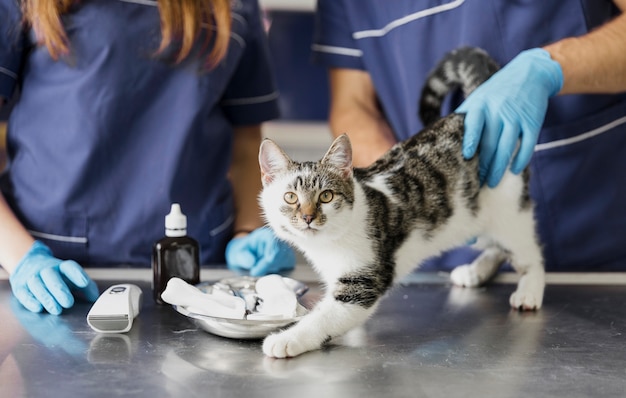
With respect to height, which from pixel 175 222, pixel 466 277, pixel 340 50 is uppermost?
pixel 340 50

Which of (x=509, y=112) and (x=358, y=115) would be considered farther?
(x=358, y=115)

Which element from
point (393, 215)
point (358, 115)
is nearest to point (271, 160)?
point (393, 215)

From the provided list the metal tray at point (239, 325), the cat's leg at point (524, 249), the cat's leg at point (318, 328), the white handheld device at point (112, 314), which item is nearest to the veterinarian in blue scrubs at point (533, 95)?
the cat's leg at point (524, 249)

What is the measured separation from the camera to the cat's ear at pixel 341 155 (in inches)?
45.6

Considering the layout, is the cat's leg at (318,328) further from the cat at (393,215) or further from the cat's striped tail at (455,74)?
the cat's striped tail at (455,74)

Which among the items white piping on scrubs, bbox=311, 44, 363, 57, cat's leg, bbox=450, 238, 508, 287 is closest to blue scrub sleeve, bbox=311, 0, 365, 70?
white piping on scrubs, bbox=311, 44, 363, 57

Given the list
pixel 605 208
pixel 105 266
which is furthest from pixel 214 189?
pixel 605 208

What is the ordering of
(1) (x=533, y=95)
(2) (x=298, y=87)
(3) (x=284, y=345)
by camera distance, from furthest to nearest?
(2) (x=298, y=87)
(1) (x=533, y=95)
(3) (x=284, y=345)

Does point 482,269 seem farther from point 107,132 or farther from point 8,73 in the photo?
point 8,73

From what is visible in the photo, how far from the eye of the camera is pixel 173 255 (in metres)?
1.39

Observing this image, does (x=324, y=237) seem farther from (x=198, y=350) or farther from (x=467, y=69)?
(x=467, y=69)

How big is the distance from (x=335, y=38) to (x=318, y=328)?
3.56 feet

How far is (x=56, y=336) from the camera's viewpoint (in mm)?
1190

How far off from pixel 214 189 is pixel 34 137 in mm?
476
